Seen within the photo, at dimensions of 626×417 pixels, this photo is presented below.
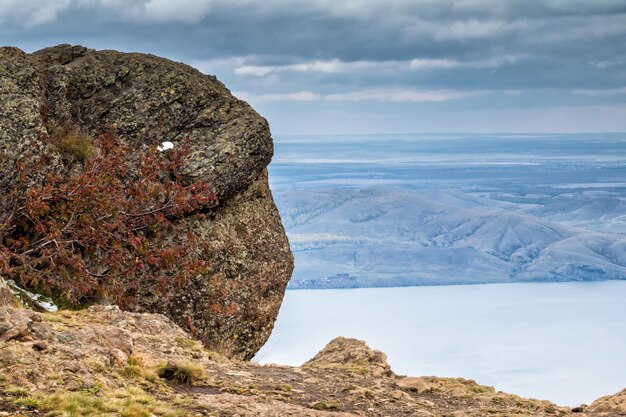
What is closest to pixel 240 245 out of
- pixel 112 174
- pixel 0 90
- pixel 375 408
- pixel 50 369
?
pixel 112 174

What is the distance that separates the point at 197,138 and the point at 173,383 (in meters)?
10.3

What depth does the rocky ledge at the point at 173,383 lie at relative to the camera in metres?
11.2

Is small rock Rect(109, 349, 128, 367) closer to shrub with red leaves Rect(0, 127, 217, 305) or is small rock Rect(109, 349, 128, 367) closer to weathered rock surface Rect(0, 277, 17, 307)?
weathered rock surface Rect(0, 277, 17, 307)

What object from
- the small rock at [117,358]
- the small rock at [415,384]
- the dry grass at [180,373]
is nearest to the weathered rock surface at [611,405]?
the small rock at [415,384]

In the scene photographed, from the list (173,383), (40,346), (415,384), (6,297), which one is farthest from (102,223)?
(40,346)

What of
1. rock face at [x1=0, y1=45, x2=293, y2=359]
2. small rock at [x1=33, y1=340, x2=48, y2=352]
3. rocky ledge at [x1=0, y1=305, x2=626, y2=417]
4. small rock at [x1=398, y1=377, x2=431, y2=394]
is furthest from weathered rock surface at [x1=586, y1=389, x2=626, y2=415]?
small rock at [x1=33, y1=340, x2=48, y2=352]

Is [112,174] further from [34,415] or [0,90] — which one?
[34,415]

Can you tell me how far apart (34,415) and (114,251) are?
33.8 feet

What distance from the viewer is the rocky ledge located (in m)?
11.2

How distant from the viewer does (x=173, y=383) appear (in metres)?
13.1

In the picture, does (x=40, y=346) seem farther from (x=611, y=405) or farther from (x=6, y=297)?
(x=611, y=405)

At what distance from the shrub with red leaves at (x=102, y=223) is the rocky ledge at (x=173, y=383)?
330 centimetres

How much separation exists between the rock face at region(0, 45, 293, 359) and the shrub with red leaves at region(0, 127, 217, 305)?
0.38 m

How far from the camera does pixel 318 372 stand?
51.9 feet
